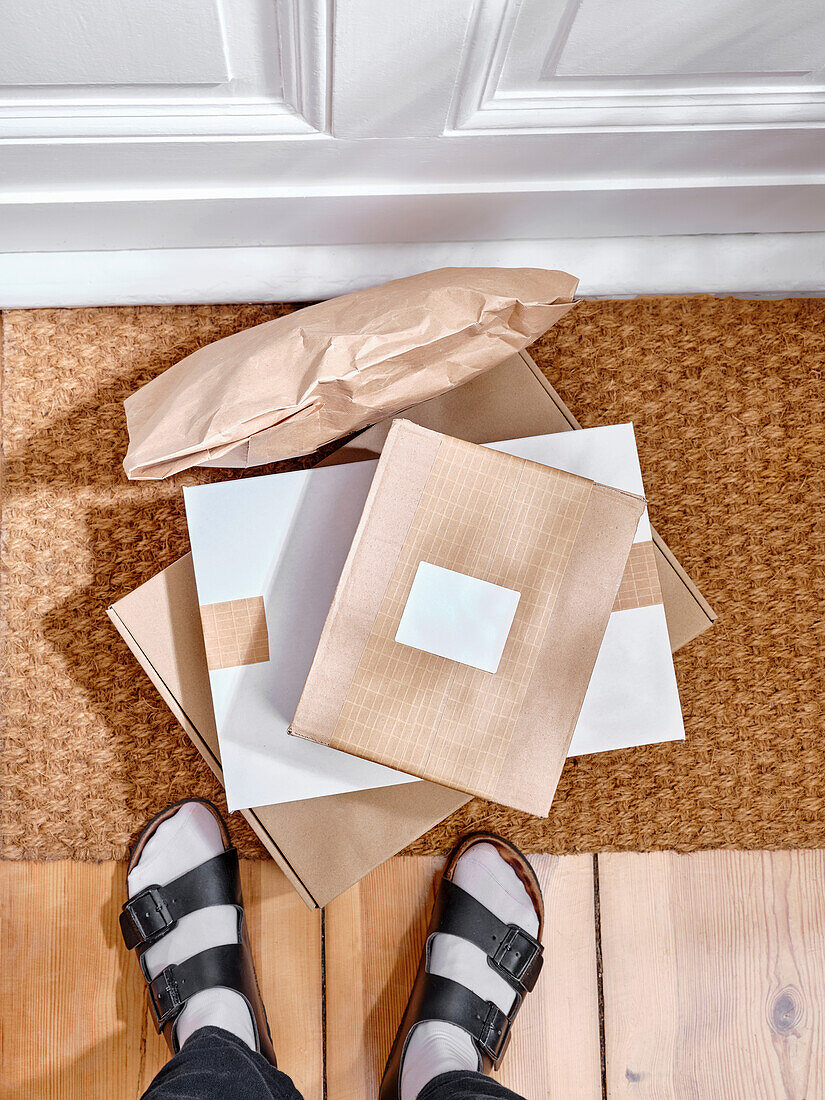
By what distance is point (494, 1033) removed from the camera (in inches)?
29.7

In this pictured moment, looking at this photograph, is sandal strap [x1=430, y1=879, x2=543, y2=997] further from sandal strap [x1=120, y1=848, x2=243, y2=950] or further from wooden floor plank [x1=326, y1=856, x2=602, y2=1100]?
sandal strap [x1=120, y1=848, x2=243, y2=950]

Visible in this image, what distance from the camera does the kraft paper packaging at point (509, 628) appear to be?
0.57 m

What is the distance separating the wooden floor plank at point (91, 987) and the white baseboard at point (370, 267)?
55 cm

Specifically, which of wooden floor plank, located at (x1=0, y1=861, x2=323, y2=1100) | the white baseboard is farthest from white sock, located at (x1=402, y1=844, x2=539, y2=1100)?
the white baseboard

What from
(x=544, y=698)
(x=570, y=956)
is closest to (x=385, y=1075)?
(x=570, y=956)

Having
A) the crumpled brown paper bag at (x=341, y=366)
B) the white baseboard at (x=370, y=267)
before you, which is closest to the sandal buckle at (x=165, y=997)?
→ the crumpled brown paper bag at (x=341, y=366)

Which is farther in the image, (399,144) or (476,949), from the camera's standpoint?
(476,949)

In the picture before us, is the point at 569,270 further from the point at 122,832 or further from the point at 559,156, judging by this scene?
the point at 122,832

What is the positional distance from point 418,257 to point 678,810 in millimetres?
592

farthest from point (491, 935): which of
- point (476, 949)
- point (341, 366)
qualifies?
point (341, 366)

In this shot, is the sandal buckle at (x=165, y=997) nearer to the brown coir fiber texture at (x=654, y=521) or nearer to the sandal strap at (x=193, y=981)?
the sandal strap at (x=193, y=981)

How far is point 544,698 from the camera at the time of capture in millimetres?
580

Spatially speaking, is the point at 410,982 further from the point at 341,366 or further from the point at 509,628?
the point at 341,366

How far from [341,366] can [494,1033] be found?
63cm
